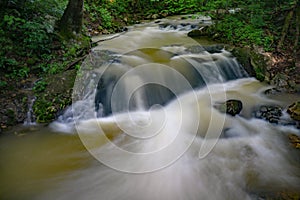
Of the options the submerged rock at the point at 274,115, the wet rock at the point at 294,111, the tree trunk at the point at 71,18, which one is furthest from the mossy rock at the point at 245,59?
the tree trunk at the point at 71,18

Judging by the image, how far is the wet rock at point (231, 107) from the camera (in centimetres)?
587

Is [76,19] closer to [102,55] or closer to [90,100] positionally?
[102,55]

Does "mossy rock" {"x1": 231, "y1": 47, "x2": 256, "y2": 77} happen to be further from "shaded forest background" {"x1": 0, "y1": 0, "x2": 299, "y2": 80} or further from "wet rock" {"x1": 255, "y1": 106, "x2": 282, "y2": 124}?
"wet rock" {"x1": 255, "y1": 106, "x2": 282, "y2": 124}

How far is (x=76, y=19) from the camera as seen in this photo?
23.4 ft

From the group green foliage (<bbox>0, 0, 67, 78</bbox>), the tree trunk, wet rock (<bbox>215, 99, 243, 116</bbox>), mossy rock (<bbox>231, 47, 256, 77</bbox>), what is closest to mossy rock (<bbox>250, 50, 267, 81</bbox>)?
mossy rock (<bbox>231, 47, 256, 77</bbox>)

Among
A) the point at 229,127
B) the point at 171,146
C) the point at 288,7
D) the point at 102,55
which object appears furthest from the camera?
the point at 288,7

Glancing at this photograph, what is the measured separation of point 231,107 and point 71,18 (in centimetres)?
472

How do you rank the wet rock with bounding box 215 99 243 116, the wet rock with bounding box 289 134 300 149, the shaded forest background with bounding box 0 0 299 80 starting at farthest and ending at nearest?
1. the shaded forest background with bounding box 0 0 299 80
2. the wet rock with bounding box 215 99 243 116
3. the wet rock with bounding box 289 134 300 149

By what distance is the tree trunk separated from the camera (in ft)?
22.6

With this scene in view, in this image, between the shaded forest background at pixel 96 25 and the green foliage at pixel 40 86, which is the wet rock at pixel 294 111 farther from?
the green foliage at pixel 40 86

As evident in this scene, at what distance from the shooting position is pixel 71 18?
278 inches

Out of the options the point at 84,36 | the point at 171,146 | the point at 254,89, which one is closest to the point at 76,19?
the point at 84,36

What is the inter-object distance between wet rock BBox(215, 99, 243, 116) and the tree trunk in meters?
4.33

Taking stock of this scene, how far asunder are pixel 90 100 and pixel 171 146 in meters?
2.01
